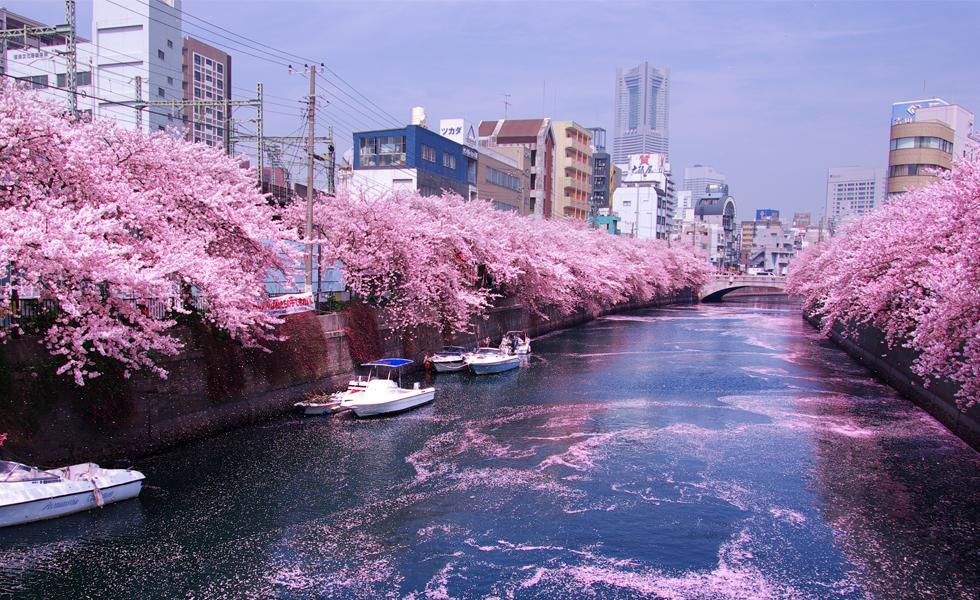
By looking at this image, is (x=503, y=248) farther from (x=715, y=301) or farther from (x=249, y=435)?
(x=715, y=301)

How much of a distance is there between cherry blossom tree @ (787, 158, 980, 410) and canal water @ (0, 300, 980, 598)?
13.1 feet

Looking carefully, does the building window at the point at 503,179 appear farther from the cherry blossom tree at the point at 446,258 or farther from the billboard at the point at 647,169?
the billboard at the point at 647,169

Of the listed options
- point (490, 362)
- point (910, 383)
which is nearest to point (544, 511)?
point (490, 362)

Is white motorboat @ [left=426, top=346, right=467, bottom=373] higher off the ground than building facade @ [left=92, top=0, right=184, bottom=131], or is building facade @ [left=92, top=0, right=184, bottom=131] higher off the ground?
building facade @ [left=92, top=0, right=184, bottom=131]

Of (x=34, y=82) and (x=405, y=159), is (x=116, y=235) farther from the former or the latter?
(x=405, y=159)

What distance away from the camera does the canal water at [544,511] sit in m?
16.2

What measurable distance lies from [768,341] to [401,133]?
36821 mm

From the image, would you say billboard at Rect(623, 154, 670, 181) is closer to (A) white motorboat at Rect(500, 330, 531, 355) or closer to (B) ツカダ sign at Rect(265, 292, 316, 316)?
(A) white motorboat at Rect(500, 330, 531, 355)

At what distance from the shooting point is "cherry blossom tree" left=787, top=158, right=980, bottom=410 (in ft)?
71.2

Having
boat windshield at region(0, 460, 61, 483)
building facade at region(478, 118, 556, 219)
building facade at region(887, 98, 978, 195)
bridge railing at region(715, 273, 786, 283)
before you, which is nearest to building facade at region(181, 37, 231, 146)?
building facade at region(478, 118, 556, 219)

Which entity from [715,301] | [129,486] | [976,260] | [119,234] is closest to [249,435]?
[129,486]

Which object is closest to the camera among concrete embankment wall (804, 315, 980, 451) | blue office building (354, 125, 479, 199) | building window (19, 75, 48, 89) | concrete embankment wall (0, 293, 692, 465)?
concrete embankment wall (0, 293, 692, 465)

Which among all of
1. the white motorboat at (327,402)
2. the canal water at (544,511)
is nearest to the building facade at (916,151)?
the canal water at (544,511)

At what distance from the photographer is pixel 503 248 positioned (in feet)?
173
